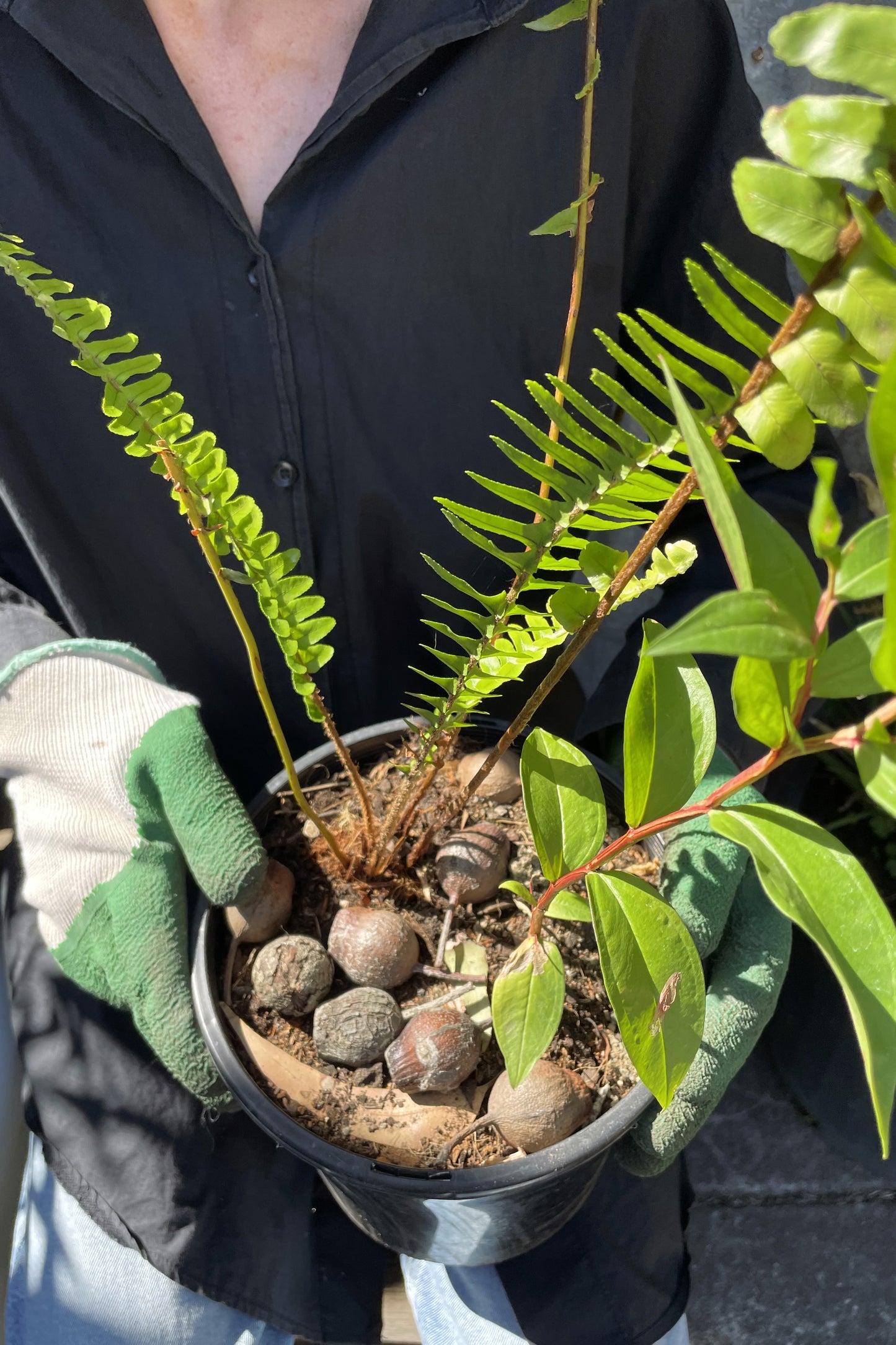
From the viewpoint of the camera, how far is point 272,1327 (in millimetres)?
923

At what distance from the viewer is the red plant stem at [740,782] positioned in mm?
290

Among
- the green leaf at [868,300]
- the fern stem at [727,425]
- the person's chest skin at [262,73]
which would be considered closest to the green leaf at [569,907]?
the fern stem at [727,425]

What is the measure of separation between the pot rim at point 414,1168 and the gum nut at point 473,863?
18 cm

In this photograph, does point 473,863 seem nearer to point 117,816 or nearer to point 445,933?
point 445,933

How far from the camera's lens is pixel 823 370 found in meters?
0.31

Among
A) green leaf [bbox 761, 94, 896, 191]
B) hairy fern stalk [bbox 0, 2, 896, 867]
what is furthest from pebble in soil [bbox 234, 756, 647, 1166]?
green leaf [bbox 761, 94, 896, 191]

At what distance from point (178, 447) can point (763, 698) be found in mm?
304

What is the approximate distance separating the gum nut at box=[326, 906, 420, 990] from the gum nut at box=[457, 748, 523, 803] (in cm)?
13

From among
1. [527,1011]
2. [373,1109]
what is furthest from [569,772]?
[373,1109]

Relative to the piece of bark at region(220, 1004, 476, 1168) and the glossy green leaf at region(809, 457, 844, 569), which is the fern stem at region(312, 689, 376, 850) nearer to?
the piece of bark at region(220, 1004, 476, 1168)

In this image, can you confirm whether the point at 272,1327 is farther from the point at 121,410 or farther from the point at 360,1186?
the point at 121,410

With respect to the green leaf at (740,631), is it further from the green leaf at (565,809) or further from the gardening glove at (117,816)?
the gardening glove at (117,816)

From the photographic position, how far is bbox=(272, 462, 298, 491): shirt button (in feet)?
2.61

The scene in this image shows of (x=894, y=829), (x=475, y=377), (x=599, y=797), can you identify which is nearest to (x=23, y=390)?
(x=475, y=377)
